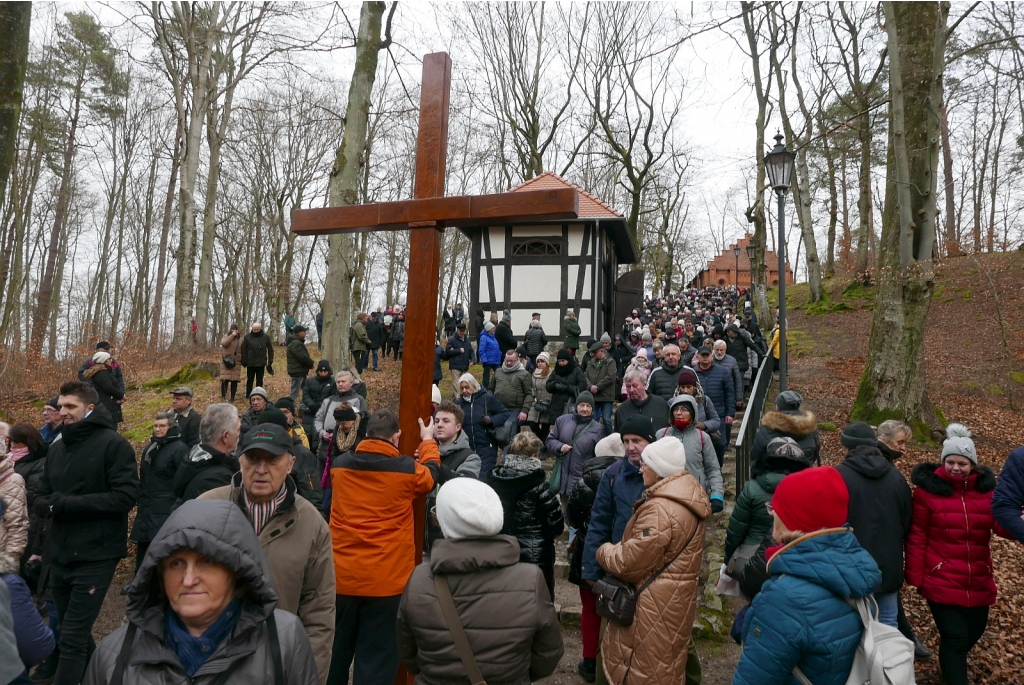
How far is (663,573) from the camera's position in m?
3.32

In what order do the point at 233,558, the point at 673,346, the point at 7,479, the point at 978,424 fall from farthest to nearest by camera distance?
the point at 978,424 → the point at 673,346 → the point at 7,479 → the point at 233,558

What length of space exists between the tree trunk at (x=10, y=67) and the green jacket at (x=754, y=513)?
5230mm

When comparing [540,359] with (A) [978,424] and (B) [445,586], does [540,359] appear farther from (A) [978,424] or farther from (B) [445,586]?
(A) [978,424]

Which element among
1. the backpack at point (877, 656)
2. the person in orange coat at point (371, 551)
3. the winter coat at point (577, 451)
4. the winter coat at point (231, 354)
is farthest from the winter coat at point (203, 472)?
the winter coat at point (231, 354)

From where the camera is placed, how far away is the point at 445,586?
8.64 feet

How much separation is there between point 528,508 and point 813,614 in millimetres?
2516

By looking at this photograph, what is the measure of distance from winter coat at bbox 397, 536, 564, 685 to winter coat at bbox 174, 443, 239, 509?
5.48 ft

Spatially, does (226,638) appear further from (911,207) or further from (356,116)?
(911,207)

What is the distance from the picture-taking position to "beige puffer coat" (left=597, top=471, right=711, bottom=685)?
3268mm

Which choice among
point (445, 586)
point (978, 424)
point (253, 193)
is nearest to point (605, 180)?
point (253, 193)

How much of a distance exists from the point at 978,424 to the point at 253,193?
2615 centimetres

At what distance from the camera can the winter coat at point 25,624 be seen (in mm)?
2572

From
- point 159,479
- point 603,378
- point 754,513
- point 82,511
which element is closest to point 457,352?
point 603,378

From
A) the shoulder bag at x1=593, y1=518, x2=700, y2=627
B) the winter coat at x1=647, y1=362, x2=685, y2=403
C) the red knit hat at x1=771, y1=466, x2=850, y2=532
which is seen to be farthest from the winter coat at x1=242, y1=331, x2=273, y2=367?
the red knit hat at x1=771, y1=466, x2=850, y2=532
